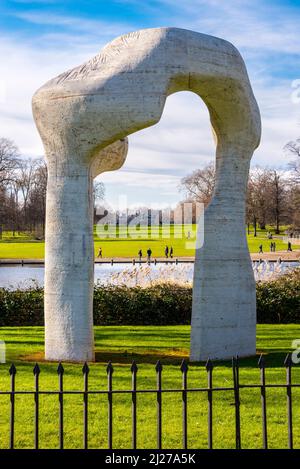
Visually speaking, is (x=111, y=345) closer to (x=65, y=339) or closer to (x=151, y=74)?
(x=65, y=339)

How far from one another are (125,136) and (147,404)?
4772 mm

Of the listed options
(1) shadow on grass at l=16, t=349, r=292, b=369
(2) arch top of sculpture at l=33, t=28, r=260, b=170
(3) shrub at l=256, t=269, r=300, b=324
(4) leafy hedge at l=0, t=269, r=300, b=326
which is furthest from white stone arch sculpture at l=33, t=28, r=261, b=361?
(3) shrub at l=256, t=269, r=300, b=324

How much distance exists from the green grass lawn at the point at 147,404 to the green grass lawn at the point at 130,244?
118ft

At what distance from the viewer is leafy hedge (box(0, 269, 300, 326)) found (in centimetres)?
1720

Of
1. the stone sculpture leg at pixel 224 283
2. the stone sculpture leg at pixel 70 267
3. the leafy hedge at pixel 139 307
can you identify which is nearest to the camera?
the stone sculpture leg at pixel 70 267

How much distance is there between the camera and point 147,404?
8.35m

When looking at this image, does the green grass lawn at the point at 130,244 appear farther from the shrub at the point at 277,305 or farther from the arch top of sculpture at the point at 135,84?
the arch top of sculpture at the point at 135,84

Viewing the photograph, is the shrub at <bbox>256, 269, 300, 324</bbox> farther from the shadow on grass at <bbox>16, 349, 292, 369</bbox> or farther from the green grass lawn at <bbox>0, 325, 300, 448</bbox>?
the shadow on grass at <bbox>16, 349, 292, 369</bbox>

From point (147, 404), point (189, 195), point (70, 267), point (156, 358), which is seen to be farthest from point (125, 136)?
point (189, 195)

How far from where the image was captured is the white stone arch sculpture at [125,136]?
10.6 meters

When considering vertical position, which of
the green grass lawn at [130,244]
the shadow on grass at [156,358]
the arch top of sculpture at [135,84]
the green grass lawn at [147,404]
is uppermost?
the arch top of sculpture at [135,84]

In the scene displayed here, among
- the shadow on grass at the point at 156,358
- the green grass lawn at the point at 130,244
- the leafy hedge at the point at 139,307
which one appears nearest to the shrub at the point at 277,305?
the leafy hedge at the point at 139,307

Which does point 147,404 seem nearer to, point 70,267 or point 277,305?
point 70,267
